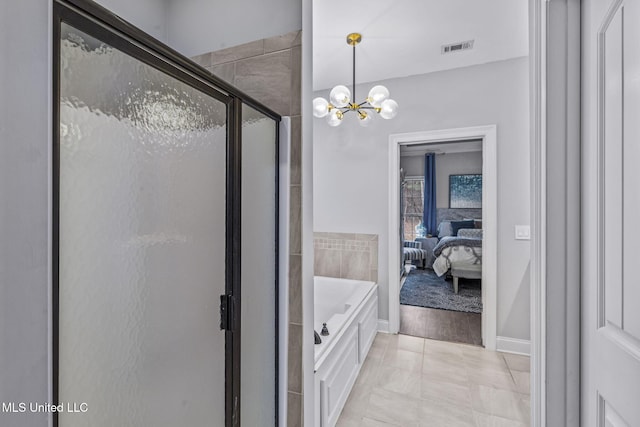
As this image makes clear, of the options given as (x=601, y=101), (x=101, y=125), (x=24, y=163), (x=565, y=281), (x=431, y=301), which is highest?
(x=601, y=101)

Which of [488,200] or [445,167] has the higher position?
[445,167]

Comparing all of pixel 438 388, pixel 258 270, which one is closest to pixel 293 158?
pixel 258 270

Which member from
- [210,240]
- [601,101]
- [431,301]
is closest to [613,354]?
[601,101]

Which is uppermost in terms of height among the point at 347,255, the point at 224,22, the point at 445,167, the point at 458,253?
the point at 445,167

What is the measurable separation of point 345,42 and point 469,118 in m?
1.30

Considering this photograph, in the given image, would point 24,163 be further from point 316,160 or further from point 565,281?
point 316,160

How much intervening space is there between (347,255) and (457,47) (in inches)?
82.7

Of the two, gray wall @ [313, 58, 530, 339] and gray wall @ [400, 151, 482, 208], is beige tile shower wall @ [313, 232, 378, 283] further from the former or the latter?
gray wall @ [400, 151, 482, 208]

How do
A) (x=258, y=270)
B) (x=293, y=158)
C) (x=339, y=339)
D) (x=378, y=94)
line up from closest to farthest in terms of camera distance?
(x=258, y=270), (x=293, y=158), (x=339, y=339), (x=378, y=94)

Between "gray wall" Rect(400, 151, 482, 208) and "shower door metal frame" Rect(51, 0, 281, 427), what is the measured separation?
640cm

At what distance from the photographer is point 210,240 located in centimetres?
97

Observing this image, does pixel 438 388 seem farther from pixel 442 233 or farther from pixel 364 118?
pixel 442 233

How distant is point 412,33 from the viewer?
2373 millimetres

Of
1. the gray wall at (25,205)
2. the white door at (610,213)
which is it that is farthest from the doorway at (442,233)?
the gray wall at (25,205)
